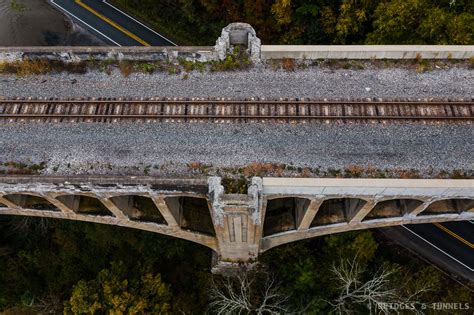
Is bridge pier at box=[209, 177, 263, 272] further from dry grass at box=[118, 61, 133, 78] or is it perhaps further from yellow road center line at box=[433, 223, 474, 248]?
yellow road center line at box=[433, 223, 474, 248]

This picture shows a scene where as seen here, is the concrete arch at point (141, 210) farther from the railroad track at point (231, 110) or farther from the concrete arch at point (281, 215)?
the concrete arch at point (281, 215)

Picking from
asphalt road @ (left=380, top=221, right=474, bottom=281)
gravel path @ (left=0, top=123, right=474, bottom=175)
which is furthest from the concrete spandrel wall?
asphalt road @ (left=380, top=221, right=474, bottom=281)

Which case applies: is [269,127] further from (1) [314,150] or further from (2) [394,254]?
(2) [394,254]

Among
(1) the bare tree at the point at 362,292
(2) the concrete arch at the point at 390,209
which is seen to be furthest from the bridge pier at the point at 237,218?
(2) the concrete arch at the point at 390,209

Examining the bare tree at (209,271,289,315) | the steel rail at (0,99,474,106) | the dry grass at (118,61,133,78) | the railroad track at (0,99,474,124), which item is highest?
the dry grass at (118,61,133,78)

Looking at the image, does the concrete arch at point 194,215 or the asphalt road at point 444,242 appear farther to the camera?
the asphalt road at point 444,242

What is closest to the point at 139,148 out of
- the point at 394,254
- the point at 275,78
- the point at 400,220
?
the point at 275,78

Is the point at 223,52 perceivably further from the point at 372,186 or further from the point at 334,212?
the point at 372,186
